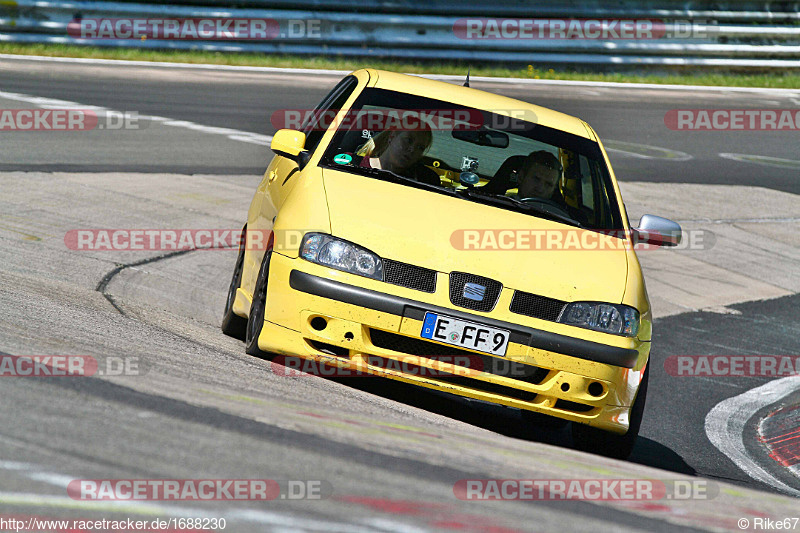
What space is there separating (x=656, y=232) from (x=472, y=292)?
1684 millimetres

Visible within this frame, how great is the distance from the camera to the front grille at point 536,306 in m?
5.11

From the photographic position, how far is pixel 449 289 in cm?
506

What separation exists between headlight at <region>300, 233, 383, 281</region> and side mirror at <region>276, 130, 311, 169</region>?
886mm

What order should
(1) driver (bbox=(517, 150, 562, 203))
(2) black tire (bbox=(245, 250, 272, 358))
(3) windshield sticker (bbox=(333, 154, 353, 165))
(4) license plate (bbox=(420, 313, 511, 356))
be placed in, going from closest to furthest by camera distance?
1. (4) license plate (bbox=(420, 313, 511, 356))
2. (2) black tire (bbox=(245, 250, 272, 358))
3. (3) windshield sticker (bbox=(333, 154, 353, 165))
4. (1) driver (bbox=(517, 150, 562, 203))

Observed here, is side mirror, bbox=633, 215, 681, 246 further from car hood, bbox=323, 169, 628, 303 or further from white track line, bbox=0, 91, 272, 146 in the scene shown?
white track line, bbox=0, 91, 272, 146

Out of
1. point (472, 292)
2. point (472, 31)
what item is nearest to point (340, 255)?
point (472, 292)

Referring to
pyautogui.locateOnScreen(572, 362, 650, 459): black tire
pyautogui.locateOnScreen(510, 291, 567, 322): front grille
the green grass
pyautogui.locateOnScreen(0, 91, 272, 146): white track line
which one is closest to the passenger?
pyautogui.locateOnScreen(510, 291, 567, 322): front grille

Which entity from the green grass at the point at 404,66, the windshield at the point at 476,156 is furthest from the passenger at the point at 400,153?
the green grass at the point at 404,66

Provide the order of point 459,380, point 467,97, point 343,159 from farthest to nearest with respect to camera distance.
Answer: point 467,97
point 343,159
point 459,380

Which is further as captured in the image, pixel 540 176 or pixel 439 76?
pixel 439 76

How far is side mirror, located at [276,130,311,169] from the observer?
6.04 m

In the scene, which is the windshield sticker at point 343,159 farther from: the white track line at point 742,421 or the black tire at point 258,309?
the white track line at point 742,421

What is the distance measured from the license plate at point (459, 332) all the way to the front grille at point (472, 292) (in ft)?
0.30

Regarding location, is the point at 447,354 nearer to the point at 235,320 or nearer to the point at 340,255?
the point at 340,255
